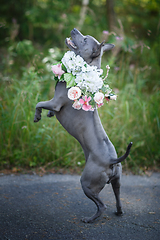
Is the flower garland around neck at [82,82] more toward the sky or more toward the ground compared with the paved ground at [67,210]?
more toward the sky

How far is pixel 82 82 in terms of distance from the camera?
6.82ft

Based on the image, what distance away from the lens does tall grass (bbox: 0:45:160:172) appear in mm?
3760

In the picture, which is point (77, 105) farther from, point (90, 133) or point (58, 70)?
point (58, 70)

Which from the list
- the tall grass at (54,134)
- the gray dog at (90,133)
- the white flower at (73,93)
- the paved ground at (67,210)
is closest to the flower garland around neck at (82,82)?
the white flower at (73,93)

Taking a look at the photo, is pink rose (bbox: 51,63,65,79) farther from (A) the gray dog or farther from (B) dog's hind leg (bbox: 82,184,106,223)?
(B) dog's hind leg (bbox: 82,184,106,223)

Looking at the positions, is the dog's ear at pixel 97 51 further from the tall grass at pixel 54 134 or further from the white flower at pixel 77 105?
the tall grass at pixel 54 134

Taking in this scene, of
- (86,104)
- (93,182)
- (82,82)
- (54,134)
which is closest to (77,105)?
(86,104)

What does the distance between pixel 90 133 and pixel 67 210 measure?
96 cm

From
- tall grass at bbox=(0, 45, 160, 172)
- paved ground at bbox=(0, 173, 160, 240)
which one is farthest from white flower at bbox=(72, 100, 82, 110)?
tall grass at bbox=(0, 45, 160, 172)

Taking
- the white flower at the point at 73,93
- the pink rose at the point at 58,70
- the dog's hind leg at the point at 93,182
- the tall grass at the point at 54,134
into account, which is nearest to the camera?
the white flower at the point at 73,93

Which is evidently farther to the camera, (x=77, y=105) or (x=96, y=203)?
(x=96, y=203)

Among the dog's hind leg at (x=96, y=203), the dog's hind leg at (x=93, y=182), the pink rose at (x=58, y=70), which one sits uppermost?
the pink rose at (x=58, y=70)

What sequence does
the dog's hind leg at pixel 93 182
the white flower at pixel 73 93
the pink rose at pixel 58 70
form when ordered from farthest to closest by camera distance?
the pink rose at pixel 58 70 < the dog's hind leg at pixel 93 182 < the white flower at pixel 73 93

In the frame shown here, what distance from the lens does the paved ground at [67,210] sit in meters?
2.09
